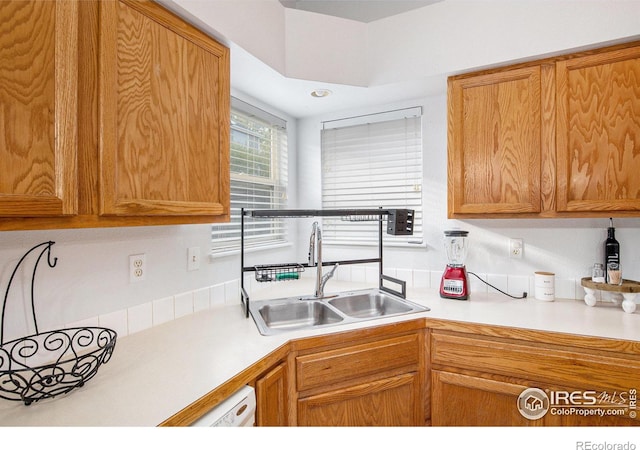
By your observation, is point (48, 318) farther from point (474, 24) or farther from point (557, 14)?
point (557, 14)

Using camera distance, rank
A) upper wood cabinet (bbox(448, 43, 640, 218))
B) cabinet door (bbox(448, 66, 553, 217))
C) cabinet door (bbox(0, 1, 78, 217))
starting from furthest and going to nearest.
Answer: cabinet door (bbox(448, 66, 553, 217)) < upper wood cabinet (bbox(448, 43, 640, 218)) < cabinet door (bbox(0, 1, 78, 217))

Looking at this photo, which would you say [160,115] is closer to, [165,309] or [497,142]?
[165,309]

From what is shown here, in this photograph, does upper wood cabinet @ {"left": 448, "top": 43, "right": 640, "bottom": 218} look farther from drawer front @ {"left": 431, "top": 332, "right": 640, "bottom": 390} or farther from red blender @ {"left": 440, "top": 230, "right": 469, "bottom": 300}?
drawer front @ {"left": 431, "top": 332, "right": 640, "bottom": 390}

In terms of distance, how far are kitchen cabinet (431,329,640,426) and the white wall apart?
0.67 meters

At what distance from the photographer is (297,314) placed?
1827 mm

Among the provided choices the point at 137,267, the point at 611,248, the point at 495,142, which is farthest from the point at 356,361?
the point at 611,248

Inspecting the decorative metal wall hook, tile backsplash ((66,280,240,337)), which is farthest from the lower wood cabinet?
the decorative metal wall hook

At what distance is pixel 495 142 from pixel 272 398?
1.58m

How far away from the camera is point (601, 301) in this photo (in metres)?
1.75

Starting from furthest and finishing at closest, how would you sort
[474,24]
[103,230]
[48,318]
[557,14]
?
1. [474,24]
2. [557,14]
3. [103,230]
4. [48,318]

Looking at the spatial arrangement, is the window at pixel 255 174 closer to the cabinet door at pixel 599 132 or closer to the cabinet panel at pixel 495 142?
the cabinet panel at pixel 495 142

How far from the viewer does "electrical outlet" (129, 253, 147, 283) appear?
4.56 ft
